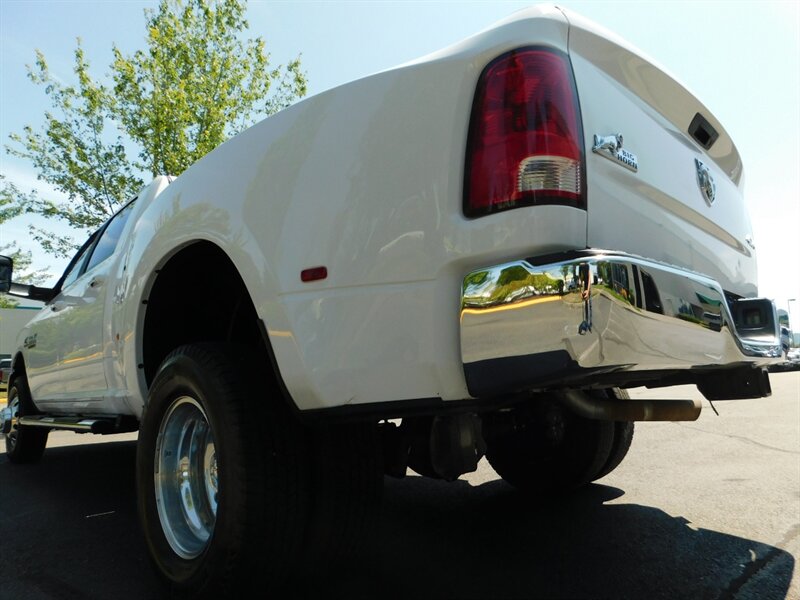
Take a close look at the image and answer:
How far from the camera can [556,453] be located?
11.5ft

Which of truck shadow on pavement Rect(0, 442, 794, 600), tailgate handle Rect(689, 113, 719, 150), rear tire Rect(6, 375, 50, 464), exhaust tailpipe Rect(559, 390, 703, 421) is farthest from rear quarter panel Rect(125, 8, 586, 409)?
rear tire Rect(6, 375, 50, 464)

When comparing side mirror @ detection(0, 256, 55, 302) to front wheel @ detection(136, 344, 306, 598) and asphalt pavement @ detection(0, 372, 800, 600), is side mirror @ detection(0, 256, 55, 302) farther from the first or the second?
front wheel @ detection(136, 344, 306, 598)

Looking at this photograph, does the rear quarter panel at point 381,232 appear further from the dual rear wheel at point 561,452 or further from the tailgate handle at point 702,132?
the dual rear wheel at point 561,452

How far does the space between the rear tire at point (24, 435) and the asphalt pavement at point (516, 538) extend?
1.11ft

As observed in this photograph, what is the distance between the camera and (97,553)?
2.83 metres

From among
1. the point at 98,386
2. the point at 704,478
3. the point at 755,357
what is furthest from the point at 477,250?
the point at 704,478

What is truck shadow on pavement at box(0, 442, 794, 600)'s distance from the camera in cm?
231

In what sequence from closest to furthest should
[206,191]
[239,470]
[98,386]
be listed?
[239,470] → [206,191] → [98,386]

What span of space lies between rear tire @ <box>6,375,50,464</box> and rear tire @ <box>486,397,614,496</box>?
12.7 ft

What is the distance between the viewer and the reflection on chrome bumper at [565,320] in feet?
4.75

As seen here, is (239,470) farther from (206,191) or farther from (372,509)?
(206,191)

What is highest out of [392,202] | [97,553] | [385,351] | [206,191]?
[206,191]

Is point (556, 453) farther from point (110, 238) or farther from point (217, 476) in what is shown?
point (110, 238)

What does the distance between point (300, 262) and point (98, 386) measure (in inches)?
87.3
